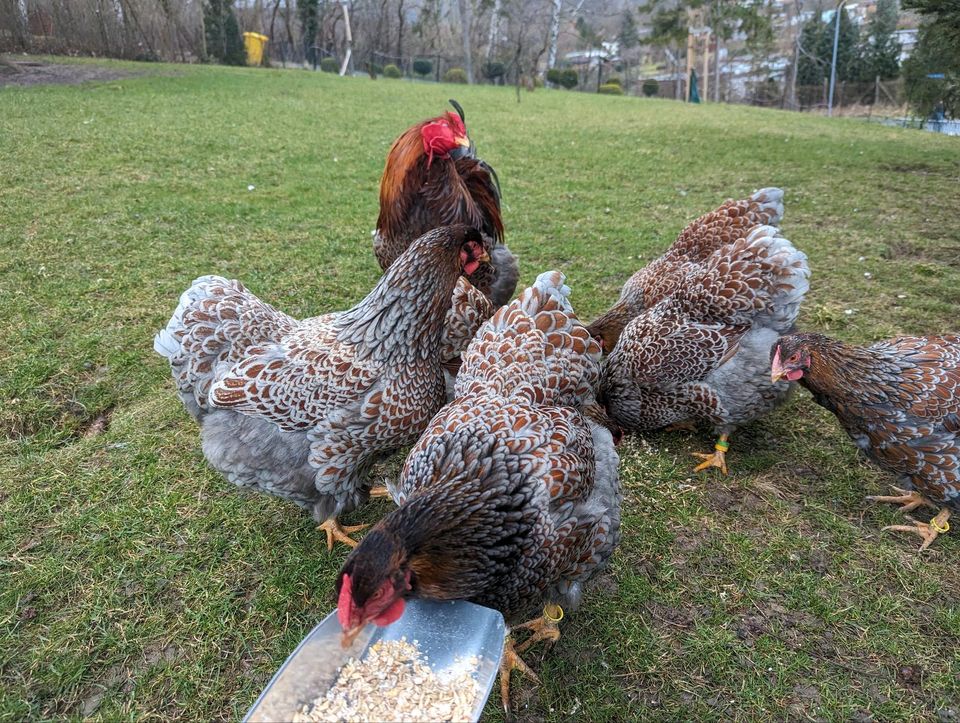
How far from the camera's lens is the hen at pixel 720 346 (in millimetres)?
2959

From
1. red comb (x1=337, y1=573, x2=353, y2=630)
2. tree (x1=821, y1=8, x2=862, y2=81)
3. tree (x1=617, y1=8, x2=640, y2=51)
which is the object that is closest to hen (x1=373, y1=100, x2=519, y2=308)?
red comb (x1=337, y1=573, x2=353, y2=630)

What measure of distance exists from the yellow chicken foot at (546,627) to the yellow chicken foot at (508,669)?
6cm

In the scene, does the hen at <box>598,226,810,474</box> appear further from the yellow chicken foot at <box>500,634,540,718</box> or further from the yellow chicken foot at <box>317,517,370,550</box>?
the yellow chicken foot at <box>317,517,370,550</box>

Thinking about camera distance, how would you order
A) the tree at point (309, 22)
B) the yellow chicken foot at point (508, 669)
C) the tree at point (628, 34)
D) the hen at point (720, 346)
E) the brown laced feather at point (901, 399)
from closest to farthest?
1. the yellow chicken foot at point (508, 669)
2. the brown laced feather at point (901, 399)
3. the hen at point (720, 346)
4. the tree at point (309, 22)
5. the tree at point (628, 34)

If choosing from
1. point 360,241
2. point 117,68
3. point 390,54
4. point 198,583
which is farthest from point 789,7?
point 198,583

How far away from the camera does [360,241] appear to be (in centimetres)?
561

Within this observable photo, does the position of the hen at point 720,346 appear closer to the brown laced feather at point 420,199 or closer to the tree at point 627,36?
the brown laced feather at point 420,199

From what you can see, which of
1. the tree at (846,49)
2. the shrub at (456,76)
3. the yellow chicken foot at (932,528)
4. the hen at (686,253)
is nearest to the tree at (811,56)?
the tree at (846,49)

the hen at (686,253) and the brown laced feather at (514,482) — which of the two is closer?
the brown laced feather at (514,482)

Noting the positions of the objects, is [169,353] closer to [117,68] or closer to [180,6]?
[117,68]

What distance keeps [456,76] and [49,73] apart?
15.8m

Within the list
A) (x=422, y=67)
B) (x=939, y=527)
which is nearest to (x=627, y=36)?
(x=422, y=67)

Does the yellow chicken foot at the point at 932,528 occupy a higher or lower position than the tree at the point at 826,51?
lower

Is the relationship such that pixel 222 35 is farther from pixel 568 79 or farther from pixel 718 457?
pixel 718 457
